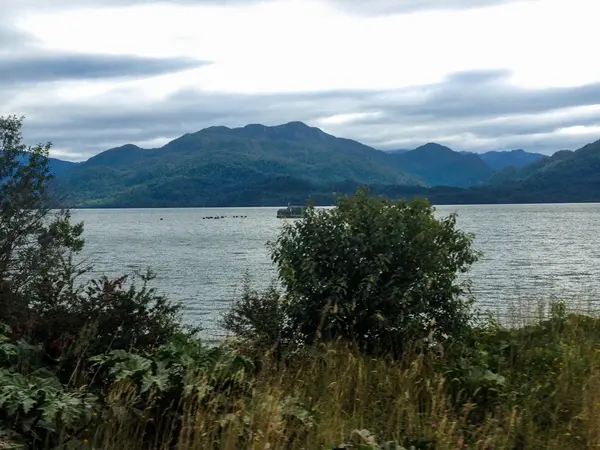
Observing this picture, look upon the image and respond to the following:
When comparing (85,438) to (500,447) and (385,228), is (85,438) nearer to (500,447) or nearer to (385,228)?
(500,447)

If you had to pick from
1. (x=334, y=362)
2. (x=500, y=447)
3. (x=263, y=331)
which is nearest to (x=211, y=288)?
(x=263, y=331)

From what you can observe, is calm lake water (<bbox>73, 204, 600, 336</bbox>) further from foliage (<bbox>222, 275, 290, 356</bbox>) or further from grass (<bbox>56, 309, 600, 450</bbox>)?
grass (<bbox>56, 309, 600, 450</bbox>)

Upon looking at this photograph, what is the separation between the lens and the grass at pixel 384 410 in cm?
482

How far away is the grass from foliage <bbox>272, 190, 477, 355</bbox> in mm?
2252

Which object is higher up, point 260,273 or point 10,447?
point 10,447

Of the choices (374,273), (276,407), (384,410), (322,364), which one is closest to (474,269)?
(374,273)

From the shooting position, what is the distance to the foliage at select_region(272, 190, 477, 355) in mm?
10320

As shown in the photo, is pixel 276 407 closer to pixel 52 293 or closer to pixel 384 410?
pixel 384 410

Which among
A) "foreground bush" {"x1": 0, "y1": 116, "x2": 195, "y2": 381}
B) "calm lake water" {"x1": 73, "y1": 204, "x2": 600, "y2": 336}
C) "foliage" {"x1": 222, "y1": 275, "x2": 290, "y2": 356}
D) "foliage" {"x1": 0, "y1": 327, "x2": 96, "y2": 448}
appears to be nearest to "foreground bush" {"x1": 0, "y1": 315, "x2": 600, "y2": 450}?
"foliage" {"x1": 0, "y1": 327, "x2": 96, "y2": 448}

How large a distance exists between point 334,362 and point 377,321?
270cm

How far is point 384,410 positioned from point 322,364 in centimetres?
203

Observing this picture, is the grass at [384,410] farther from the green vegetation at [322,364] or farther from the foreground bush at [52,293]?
the foreground bush at [52,293]

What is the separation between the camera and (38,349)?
604 centimetres

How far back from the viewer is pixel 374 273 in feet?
34.7
